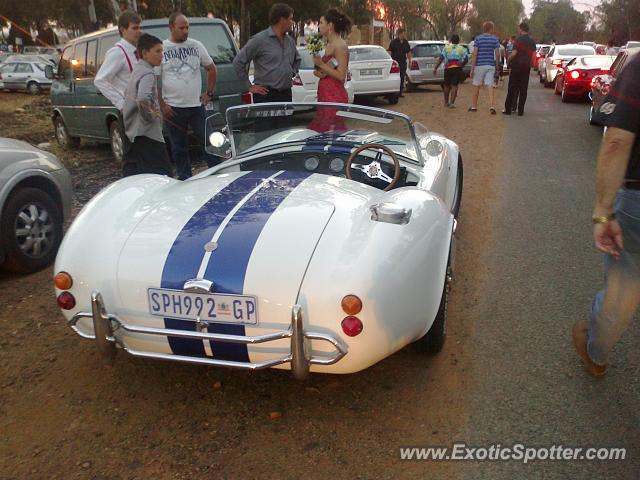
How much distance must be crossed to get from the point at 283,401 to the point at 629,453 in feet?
4.99

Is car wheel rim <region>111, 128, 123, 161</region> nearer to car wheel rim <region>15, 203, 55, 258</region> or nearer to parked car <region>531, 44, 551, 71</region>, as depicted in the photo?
car wheel rim <region>15, 203, 55, 258</region>

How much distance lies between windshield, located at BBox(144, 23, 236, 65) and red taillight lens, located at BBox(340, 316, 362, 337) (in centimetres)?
638

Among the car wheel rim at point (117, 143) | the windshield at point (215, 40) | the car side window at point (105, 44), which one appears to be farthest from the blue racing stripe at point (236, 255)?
the car side window at point (105, 44)

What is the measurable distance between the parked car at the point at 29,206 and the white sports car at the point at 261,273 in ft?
4.84

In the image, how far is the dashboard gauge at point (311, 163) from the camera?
3773mm

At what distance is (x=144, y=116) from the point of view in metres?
4.82

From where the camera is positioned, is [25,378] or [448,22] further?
[448,22]

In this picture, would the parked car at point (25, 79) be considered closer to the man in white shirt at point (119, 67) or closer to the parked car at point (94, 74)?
the parked car at point (94, 74)

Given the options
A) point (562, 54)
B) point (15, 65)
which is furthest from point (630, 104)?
point (15, 65)

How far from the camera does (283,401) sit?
2814 mm

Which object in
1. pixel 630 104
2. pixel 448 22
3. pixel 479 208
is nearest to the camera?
pixel 630 104

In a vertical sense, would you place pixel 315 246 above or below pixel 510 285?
above

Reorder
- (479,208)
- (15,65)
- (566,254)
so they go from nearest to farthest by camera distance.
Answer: (566,254) → (479,208) → (15,65)

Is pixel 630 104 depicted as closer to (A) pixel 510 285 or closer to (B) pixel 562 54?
(A) pixel 510 285
